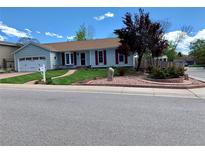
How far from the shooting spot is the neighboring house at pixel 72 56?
30281mm

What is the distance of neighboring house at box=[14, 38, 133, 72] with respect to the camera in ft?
99.3

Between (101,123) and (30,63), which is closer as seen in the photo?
(101,123)

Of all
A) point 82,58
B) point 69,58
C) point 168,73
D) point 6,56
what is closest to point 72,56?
point 69,58

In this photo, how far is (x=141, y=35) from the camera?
2364 centimetres

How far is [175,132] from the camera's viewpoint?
5590 mm

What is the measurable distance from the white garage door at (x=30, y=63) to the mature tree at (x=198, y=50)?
52134mm

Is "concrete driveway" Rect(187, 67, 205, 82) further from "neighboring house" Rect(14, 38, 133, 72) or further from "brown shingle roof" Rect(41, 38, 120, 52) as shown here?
"brown shingle roof" Rect(41, 38, 120, 52)

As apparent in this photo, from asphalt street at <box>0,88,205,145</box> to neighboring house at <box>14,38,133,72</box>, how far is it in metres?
21.2

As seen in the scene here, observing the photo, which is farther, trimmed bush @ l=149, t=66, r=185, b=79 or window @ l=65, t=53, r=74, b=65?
window @ l=65, t=53, r=74, b=65

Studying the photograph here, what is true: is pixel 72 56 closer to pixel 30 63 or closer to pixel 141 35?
pixel 30 63

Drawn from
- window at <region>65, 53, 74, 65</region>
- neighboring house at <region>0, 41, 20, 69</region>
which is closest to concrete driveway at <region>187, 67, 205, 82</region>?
window at <region>65, 53, 74, 65</region>

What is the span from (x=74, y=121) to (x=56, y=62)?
26497 mm

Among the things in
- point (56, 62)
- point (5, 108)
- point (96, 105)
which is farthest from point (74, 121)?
point (56, 62)

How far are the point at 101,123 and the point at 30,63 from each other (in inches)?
1070
